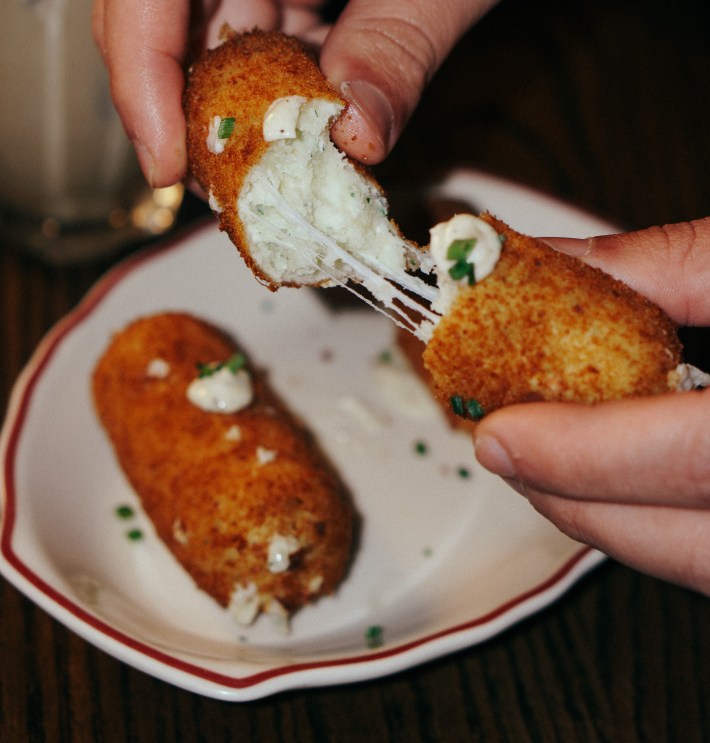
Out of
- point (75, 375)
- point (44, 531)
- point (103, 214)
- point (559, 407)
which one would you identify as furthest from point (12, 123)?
point (559, 407)

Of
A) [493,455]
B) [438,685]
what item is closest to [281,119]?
[493,455]

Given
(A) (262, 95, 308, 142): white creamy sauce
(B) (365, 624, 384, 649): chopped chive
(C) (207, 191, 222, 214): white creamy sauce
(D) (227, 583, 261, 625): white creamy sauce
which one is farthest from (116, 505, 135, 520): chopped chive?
(A) (262, 95, 308, 142): white creamy sauce

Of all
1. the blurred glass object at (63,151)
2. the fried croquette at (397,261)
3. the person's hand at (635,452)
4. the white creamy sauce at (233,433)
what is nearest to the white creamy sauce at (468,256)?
the fried croquette at (397,261)

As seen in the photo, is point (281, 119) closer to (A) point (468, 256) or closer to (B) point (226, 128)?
(B) point (226, 128)

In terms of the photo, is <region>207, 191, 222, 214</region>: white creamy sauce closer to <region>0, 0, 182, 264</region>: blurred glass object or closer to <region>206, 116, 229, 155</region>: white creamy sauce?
<region>206, 116, 229, 155</region>: white creamy sauce

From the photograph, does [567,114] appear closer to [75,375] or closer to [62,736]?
[75,375]

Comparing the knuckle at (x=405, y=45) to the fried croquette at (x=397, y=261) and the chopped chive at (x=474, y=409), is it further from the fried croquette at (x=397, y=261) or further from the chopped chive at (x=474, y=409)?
the chopped chive at (x=474, y=409)
